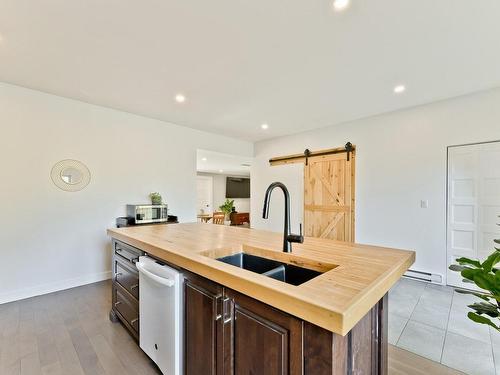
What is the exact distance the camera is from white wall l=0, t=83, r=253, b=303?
2912 mm

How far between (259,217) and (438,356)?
14.2 ft

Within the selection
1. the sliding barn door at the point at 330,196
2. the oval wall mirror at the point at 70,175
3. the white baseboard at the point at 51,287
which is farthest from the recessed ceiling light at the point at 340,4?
the white baseboard at the point at 51,287

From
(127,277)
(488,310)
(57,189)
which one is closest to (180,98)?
(57,189)

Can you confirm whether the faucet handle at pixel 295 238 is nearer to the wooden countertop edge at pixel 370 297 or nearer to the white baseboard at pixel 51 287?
the wooden countertop edge at pixel 370 297

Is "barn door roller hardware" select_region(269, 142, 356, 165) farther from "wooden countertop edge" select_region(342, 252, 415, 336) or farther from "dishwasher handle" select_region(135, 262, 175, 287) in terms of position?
"dishwasher handle" select_region(135, 262, 175, 287)

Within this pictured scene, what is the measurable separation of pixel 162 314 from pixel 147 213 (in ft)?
8.19

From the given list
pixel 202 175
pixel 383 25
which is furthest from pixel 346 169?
pixel 202 175

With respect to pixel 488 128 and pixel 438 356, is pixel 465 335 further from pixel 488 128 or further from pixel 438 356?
pixel 488 128

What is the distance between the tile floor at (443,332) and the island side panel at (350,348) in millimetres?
1112

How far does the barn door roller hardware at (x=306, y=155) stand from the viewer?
4328 mm

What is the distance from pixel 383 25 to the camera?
189 cm

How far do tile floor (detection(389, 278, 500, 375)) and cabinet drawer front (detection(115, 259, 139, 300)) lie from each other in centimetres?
226

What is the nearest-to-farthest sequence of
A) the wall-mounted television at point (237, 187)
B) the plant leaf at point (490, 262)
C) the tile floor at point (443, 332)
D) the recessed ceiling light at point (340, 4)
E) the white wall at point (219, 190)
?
the plant leaf at point (490, 262) < the recessed ceiling light at point (340, 4) < the tile floor at point (443, 332) < the white wall at point (219, 190) < the wall-mounted television at point (237, 187)

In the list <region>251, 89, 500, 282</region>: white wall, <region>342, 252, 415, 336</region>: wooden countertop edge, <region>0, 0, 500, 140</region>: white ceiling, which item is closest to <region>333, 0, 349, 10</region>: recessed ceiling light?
<region>0, 0, 500, 140</region>: white ceiling
